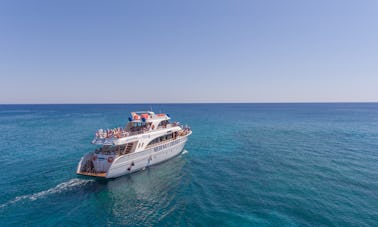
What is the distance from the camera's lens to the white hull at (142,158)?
74.8ft

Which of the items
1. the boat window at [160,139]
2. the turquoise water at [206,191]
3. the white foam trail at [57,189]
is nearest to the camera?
the turquoise water at [206,191]

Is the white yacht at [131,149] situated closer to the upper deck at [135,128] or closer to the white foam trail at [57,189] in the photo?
the upper deck at [135,128]

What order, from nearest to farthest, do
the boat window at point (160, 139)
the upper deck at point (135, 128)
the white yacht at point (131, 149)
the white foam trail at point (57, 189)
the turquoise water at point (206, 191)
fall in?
the turquoise water at point (206, 191), the white foam trail at point (57, 189), the white yacht at point (131, 149), the upper deck at point (135, 128), the boat window at point (160, 139)

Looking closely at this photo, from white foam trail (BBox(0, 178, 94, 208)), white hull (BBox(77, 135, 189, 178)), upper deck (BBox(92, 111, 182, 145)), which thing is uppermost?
upper deck (BBox(92, 111, 182, 145))

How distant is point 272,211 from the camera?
53.2ft

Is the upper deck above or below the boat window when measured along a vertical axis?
above

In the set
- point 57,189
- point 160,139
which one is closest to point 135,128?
point 160,139

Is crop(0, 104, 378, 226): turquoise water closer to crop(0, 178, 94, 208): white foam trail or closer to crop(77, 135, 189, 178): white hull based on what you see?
crop(0, 178, 94, 208): white foam trail

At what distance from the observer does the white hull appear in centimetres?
2281

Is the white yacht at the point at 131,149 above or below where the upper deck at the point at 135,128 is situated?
below

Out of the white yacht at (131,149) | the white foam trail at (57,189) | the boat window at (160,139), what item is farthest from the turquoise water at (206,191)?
the boat window at (160,139)

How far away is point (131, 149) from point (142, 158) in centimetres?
196

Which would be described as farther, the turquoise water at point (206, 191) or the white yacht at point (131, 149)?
the white yacht at point (131, 149)

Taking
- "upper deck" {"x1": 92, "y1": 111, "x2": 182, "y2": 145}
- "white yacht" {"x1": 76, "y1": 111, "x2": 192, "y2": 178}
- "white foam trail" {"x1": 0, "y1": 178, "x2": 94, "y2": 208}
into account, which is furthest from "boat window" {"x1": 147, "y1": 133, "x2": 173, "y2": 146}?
"white foam trail" {"x1": 0, "y1": 178, "x2": 94, "y2": 208}
